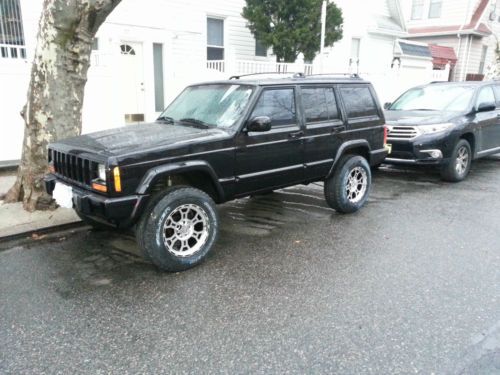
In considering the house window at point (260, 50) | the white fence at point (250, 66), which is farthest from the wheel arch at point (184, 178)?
the house window at point (260, 50)

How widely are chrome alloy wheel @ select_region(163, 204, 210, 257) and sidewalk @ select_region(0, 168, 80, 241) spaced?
6.16 feet

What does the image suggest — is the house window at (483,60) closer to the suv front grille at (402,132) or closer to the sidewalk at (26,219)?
the suv front grille at (402,132)

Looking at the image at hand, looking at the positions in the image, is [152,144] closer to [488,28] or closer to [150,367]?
[150,367]

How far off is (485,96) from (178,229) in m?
7.28

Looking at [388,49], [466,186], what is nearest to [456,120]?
[466,186]

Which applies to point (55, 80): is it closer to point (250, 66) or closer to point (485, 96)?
point (250, 66)

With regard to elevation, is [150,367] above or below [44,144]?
below

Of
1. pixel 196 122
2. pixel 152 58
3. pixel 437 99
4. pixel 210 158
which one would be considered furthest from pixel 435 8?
pixel 210 158

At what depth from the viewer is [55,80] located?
17.2ft

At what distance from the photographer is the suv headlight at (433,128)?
7359 mm

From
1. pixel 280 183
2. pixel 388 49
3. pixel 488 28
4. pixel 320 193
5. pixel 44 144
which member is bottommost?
pixel 320 193

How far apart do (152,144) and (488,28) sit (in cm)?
2478

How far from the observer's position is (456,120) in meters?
7.51

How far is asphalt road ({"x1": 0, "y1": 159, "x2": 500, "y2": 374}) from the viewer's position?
2.77m
